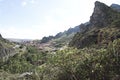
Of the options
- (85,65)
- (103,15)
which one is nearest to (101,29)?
(103,15)

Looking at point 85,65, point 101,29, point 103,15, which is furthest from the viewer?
point 103,15

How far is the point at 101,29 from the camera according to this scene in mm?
136125

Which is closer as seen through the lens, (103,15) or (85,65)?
(85,65)

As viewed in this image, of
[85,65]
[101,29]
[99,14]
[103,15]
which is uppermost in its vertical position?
[99,14]

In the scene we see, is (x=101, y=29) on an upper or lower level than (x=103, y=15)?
lower

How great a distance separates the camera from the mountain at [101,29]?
119 metres

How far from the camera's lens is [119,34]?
4476 inches

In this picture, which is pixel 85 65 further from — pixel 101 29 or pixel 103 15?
pixel 103 15

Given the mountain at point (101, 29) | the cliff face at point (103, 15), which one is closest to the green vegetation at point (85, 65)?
the mountain at point (101, 29)

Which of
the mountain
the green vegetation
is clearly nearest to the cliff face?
the mountain

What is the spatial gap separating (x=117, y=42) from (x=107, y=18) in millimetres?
110934

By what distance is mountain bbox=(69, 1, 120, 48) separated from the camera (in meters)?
119

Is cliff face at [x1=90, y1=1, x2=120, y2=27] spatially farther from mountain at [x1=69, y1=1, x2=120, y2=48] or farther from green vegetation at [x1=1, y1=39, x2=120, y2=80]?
green vegetation at [x1=1, y1=39, x2=120, y2=80]

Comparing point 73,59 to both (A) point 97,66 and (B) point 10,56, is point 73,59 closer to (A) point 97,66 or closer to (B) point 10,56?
(A) point 97,66
